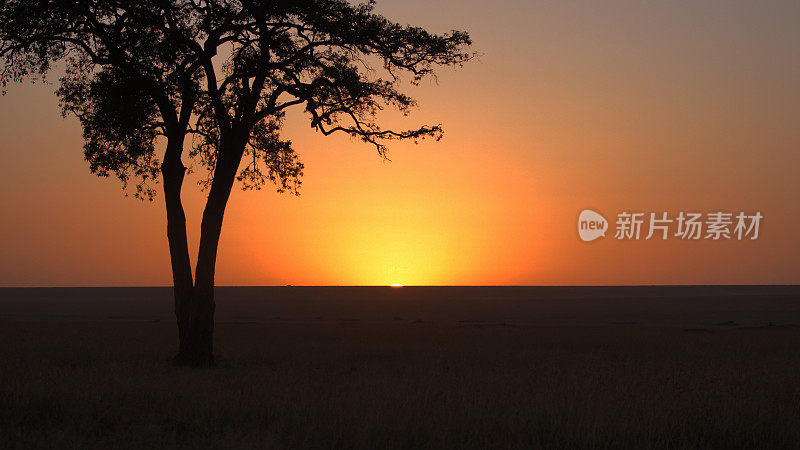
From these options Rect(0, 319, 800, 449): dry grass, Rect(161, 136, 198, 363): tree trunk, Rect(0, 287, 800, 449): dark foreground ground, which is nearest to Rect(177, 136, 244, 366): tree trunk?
Rect(161, 136, 198, 363): tree trunk

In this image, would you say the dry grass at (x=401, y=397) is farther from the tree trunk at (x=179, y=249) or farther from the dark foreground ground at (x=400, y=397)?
the tree trunk at (x=179, y=249)

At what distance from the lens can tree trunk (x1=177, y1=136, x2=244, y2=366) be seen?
2255 cm

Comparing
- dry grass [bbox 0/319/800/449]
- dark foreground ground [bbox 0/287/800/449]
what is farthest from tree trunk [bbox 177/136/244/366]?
dry grass [bbox 0/319/800/449]

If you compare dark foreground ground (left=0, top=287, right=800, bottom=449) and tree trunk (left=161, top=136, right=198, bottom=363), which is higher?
tree trunk (left=161, top=136, right=198, bottom=363)

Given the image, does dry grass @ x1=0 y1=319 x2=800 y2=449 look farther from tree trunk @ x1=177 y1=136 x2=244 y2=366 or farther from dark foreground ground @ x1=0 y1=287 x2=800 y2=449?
tree trunk @ x1=177 y1=136 x2=244 y2=366

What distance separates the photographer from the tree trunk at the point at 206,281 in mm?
22547

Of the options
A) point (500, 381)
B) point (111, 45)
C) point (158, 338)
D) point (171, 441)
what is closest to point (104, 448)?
point (171, 441)

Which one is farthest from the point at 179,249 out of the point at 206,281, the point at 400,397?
the point at 400,397

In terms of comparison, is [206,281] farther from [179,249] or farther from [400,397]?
[400,397]

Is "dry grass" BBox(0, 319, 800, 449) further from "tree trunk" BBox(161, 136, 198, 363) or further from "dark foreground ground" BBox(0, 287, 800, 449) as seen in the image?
"tree trunk" BBox(161, 136, 198, 363)

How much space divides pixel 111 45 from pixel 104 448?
1475 centimetres

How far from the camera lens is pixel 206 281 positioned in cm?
2261

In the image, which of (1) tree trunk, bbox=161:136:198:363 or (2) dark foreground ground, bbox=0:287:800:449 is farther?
(1) tree trunk, bbox=161:136:198:363

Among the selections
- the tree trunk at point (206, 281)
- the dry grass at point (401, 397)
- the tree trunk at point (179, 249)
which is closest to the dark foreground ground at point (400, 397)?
the dry grass at point (401, 397)
